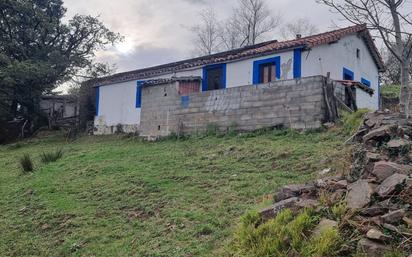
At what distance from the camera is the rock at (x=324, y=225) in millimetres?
4031

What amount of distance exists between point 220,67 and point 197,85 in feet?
3.97

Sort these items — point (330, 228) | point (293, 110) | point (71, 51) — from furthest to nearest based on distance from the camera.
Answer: point (71, 51), point (293, 110), point (330, 228)

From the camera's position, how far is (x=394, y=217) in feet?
12.6

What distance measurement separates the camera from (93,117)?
21.8 metres

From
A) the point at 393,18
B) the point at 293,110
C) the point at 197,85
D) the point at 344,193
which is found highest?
the point at 393,18

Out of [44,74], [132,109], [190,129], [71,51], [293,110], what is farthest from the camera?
[71,51]

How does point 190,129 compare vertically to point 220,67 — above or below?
below

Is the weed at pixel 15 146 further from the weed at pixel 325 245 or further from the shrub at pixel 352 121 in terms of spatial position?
the weed at pixel 325 245

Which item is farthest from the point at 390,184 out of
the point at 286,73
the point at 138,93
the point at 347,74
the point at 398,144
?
the point at 138,93

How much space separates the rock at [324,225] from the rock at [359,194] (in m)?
0.29

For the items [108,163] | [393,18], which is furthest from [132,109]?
[393,18]

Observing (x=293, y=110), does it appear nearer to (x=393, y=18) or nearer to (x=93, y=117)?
(x=393, y=18)

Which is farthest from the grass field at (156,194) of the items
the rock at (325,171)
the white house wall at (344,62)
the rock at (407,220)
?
the white house wall at (344,62)

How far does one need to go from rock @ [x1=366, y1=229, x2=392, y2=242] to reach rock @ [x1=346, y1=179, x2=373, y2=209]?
43 cm
